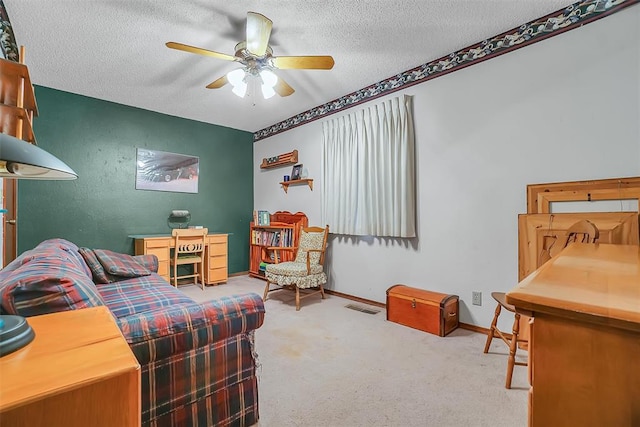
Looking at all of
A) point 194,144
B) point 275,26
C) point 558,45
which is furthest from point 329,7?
point 194,144

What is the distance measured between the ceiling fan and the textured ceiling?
0.15 metres

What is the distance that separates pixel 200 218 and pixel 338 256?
2.41 metres

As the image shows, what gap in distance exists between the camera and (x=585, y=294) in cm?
50

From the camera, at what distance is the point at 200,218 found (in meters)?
4.79

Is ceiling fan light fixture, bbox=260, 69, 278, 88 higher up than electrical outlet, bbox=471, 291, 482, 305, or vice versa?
ceiling fan light fixture, bbox=260, 69, 278, 88

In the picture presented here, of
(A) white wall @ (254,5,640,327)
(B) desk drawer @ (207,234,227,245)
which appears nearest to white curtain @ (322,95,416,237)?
(A) white wall @ (254,5,640,327)

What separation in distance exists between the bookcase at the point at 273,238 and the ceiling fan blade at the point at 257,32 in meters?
2.43

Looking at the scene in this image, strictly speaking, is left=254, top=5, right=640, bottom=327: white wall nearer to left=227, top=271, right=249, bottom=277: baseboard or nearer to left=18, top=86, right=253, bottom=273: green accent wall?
left=227, top=271, right=249, bottom=277: baseboard

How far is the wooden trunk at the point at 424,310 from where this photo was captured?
2566mm

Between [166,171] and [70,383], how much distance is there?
4347mm

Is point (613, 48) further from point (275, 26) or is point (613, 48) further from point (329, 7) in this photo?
point (275, 26)

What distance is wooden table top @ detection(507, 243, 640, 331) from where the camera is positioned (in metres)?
0.43

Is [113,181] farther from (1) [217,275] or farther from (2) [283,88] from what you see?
(2) [283,88]

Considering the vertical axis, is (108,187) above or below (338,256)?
above
